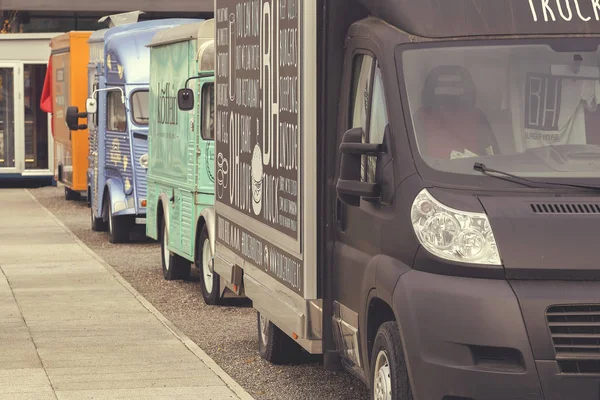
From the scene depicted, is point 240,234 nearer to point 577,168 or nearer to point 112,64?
point 577,168

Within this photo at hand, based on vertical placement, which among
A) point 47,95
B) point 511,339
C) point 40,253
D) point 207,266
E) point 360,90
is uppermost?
point 360,90

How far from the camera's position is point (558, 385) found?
5770mm

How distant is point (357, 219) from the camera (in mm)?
6953

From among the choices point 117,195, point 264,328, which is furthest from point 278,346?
point 117,195

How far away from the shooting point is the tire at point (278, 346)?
377 inches

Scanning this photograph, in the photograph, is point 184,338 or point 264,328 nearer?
point 264,328

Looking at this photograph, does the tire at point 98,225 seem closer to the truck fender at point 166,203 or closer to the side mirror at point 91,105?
the side mirror at point 91,105

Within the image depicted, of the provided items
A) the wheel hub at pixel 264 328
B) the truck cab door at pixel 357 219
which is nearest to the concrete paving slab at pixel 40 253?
the wheel hub at pixel 264 328

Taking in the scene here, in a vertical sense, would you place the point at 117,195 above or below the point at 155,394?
above

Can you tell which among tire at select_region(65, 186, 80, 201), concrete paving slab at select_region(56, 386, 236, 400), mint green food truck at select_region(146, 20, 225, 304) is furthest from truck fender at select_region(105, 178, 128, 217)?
concrete paving slab at select_region(56, 386, 236, 400)

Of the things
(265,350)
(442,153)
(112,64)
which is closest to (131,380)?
(265,350)

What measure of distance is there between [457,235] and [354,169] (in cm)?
88

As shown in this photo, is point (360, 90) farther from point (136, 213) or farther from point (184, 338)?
point (136, 213)

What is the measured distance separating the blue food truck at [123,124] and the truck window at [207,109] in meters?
5.06
